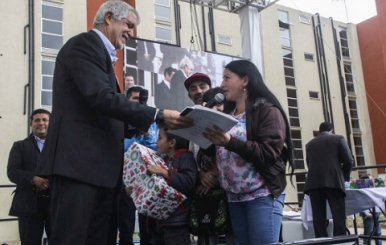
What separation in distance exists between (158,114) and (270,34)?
694 inches

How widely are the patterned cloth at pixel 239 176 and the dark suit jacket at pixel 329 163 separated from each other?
2198 mm

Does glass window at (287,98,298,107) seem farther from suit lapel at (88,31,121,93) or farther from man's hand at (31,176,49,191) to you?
suit lapel at (88,31,121,93)

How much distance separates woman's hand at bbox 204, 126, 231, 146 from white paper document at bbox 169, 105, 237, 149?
18mm

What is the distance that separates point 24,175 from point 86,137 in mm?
1670

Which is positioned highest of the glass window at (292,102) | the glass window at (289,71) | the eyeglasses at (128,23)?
the glass window at (289,71)

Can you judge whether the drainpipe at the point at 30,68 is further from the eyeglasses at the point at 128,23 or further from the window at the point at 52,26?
the eyeglasses at the point at 128,23

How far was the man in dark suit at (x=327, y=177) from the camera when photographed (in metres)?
3.79

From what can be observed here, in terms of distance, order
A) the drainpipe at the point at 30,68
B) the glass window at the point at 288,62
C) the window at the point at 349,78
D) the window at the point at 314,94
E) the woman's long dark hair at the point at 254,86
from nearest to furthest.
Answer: the woman's long dark hair at the point at 254,86 → the drainpipe at the point at 30,68 → the glass window at the point at 288,62 → the window at the point at 314,94 → the window at the point at 349,78

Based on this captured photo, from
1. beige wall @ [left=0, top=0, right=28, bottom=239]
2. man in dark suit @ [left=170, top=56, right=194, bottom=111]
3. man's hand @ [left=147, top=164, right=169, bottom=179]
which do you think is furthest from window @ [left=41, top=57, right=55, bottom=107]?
man's hand @ [left=147, top=164, right=169, bottom=179]

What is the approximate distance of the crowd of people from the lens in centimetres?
152

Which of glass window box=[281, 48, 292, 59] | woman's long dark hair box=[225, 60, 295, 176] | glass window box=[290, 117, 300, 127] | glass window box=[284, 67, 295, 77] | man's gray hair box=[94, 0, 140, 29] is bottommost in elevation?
woman's long dark hair box=[225, 60, 295, 176]

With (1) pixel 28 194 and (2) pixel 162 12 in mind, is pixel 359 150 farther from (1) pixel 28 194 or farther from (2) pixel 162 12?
(1) pixel 28 194

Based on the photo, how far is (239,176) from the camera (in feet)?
6.07

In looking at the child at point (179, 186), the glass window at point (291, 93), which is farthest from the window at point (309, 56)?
the child at point (179, 186)
